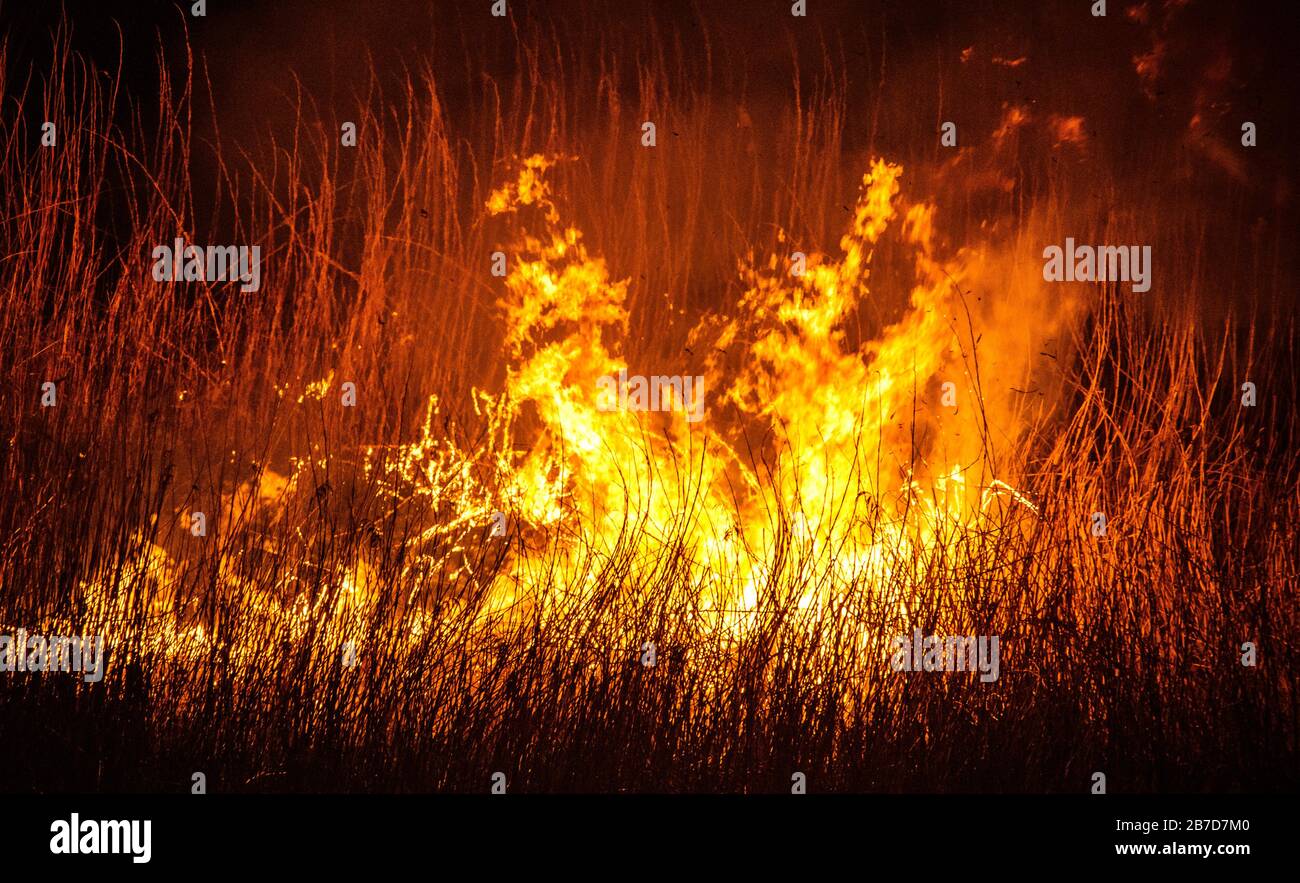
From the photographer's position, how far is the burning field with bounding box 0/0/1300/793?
4.70 meters

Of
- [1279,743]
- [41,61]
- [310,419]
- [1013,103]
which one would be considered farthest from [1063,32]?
[41,61]

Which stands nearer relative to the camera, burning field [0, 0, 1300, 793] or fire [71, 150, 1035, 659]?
burning field [0, 0, 1300, 793]

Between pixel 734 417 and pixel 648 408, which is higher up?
pixel 734 417

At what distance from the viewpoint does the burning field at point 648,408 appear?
470 centimetres

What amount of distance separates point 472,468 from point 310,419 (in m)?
0.88

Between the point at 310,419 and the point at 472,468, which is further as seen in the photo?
the point at 472,468

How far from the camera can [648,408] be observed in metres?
5.88

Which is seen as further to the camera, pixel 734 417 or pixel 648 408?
pixel 734 417

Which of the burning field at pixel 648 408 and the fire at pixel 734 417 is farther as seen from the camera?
the fire at pixel 734 417

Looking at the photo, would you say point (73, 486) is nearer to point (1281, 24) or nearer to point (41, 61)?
point (41, 61)
